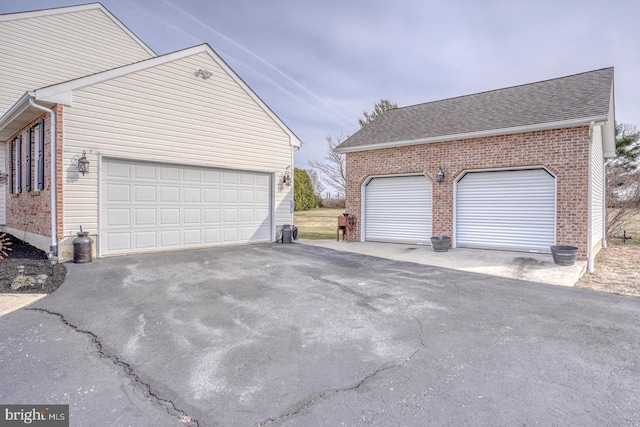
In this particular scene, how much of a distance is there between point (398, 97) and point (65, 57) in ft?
78.1

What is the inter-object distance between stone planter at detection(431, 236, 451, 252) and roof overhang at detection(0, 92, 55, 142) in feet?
32.9

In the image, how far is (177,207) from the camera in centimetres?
963

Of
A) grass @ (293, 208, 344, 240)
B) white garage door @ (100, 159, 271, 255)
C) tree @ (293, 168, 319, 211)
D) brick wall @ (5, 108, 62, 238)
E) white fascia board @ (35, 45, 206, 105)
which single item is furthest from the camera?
tree @ (293, 168, 319, 211)

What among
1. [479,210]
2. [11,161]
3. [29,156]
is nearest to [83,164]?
[29,156]

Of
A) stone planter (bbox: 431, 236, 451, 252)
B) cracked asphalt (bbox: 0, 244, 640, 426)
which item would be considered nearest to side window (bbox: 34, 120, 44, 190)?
cracked asphalt (bbox: 0, 244, 640, 426)

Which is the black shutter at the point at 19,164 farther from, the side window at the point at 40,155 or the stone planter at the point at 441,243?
the stone planter at the point at 441,243

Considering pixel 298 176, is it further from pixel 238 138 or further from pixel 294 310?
pixel 294 310

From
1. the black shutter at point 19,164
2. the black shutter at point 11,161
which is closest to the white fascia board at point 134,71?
the black shutter at point 19,164

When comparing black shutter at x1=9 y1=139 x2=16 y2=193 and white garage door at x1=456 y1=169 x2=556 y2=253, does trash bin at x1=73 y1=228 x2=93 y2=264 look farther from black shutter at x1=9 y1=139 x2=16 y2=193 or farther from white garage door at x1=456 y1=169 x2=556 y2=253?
white garage door at x1=456 y1=169 x2=556 y2=253

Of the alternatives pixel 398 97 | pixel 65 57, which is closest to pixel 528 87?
pixel 65 57

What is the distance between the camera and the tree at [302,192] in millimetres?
28495

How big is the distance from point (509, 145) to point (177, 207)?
9305 mm

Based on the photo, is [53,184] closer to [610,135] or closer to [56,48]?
[56,48]

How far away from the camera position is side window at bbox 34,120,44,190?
8.29m
